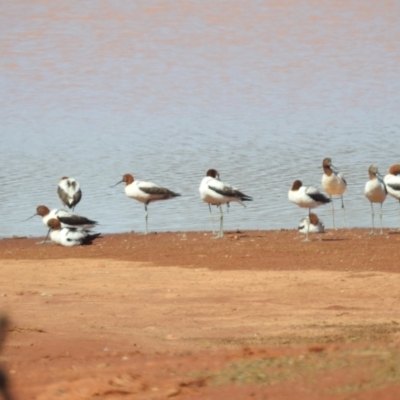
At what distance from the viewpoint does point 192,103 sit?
38375 millimetres

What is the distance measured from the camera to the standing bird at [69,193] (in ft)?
64.2

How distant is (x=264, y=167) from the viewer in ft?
77.8

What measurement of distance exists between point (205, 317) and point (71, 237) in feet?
23.5

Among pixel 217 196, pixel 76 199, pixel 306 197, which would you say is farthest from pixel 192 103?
pixel 306 197

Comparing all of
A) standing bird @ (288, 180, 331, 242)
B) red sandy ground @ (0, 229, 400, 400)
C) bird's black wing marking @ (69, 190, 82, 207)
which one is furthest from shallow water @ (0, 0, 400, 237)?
red sandy ground @ (0, 229, 400, 400)

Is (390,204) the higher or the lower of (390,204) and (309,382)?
the lower

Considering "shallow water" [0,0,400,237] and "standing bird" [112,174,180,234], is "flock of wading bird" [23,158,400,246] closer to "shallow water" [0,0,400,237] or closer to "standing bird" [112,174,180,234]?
"standing bird" [112,174,180,234]

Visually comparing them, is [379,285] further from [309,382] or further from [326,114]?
[326,114]

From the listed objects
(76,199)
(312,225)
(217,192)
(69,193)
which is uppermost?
(217,192)

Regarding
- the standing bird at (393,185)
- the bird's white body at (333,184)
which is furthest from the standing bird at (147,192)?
the standing bird at (393,185)

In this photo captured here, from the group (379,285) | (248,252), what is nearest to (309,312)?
(379,285)

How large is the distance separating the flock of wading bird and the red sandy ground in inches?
10.6

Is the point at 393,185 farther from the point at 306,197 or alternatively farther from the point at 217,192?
the point at 217,192

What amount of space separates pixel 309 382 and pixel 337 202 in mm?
13971
